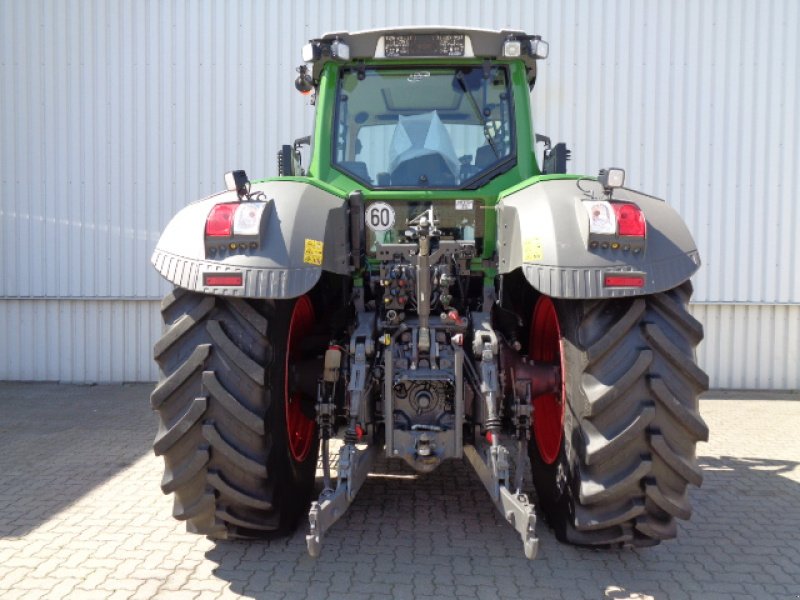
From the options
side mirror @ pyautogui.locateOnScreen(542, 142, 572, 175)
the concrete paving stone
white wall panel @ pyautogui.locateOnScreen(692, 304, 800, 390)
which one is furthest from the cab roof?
white wall panel @ pyautogui.locateOnScreen(692, 304, 800, 390)

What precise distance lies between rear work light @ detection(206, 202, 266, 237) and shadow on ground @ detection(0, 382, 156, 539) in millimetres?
2094

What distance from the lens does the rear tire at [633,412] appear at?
3.02 meters

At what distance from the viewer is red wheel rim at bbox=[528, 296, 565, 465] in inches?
148

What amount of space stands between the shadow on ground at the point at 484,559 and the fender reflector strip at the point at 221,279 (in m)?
1.32

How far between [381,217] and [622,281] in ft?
4.35

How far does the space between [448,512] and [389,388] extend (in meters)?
1.16

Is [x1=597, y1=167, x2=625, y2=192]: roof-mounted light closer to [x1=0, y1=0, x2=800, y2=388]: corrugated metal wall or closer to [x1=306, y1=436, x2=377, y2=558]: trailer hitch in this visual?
[x1=306, y1=436, x2=377, y2=558]: trailer hitch

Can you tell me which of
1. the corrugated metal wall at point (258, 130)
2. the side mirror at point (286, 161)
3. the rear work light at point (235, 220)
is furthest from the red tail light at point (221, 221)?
the corrugated metal wall at point (258, 130)

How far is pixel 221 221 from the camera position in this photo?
10.1ft

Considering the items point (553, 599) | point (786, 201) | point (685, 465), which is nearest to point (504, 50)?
point (685, 465)

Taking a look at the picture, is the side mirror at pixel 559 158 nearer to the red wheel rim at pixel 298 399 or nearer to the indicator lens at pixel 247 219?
the red wheel rim at pixel 298 399

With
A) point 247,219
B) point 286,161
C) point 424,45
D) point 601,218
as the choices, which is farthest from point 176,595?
point 424,45

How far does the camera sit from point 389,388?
3.29 m

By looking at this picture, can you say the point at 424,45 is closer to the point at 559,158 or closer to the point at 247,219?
the point at 559,158
